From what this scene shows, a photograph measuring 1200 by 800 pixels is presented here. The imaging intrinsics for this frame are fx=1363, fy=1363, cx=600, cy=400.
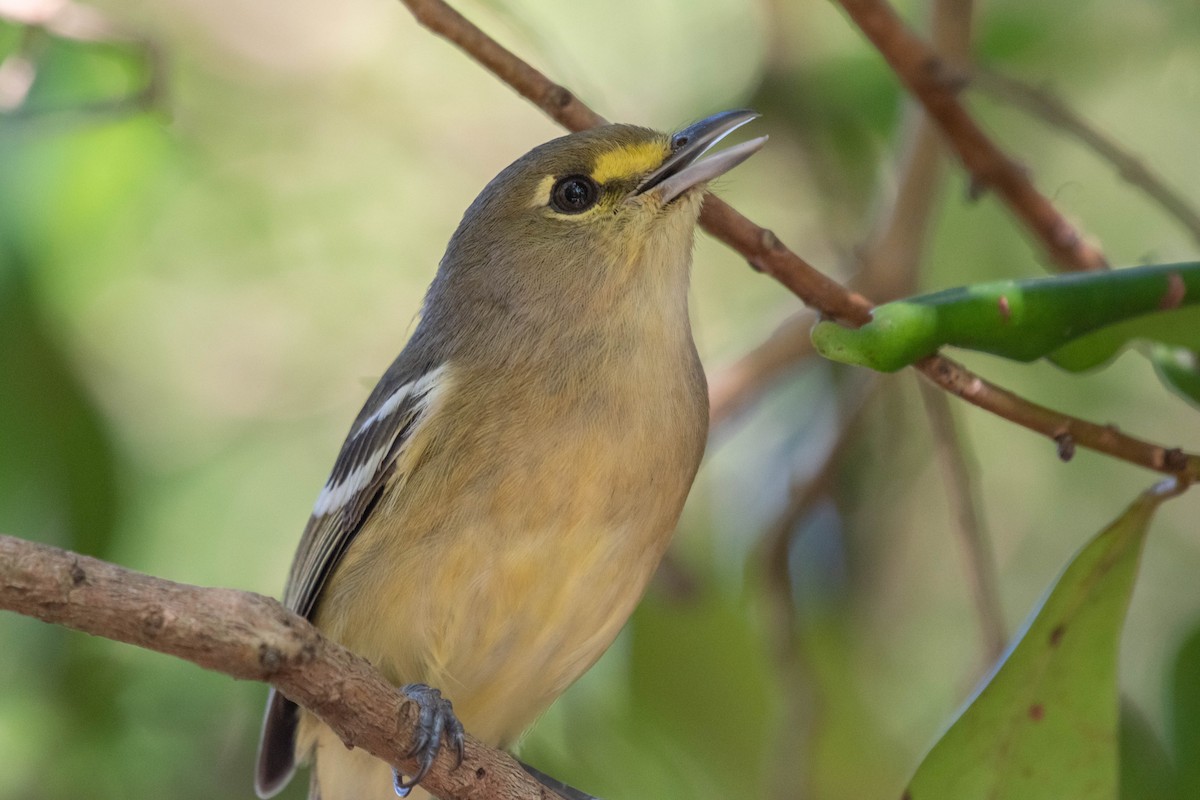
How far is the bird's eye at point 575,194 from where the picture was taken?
329 centimetres

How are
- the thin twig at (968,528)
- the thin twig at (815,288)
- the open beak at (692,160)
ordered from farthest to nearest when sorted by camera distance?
the thin twig at (968,528) < the open beak at (692,160) < the thin twig at (815,288)

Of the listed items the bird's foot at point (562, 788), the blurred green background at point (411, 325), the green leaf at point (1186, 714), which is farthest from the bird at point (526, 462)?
the green leaf at point (1186, 714)

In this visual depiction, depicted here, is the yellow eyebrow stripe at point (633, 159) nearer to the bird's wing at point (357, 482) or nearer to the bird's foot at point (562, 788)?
the bird's wing at point (357, 482)

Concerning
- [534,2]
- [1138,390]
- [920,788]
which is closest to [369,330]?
[534,2]

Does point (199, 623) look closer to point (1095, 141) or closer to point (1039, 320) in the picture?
point (1039, 320)

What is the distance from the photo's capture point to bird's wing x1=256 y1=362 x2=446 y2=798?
123 inches

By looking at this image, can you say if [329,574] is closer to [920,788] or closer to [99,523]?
[99,523]

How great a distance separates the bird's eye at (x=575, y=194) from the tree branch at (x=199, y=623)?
142cm

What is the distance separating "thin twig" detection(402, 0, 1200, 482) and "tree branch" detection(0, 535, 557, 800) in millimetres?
1083

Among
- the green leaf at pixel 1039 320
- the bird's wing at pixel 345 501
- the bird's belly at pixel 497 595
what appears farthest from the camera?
the bird's wing at pixel 345 501

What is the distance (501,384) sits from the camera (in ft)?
9.80

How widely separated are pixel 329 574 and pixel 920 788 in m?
1.43

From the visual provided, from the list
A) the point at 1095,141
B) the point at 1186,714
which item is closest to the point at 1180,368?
the point at 1095,141

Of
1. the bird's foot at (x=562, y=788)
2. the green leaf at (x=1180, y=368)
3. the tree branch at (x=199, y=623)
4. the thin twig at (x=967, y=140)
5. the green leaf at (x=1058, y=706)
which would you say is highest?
the thin twig at (x=967, y=140)
